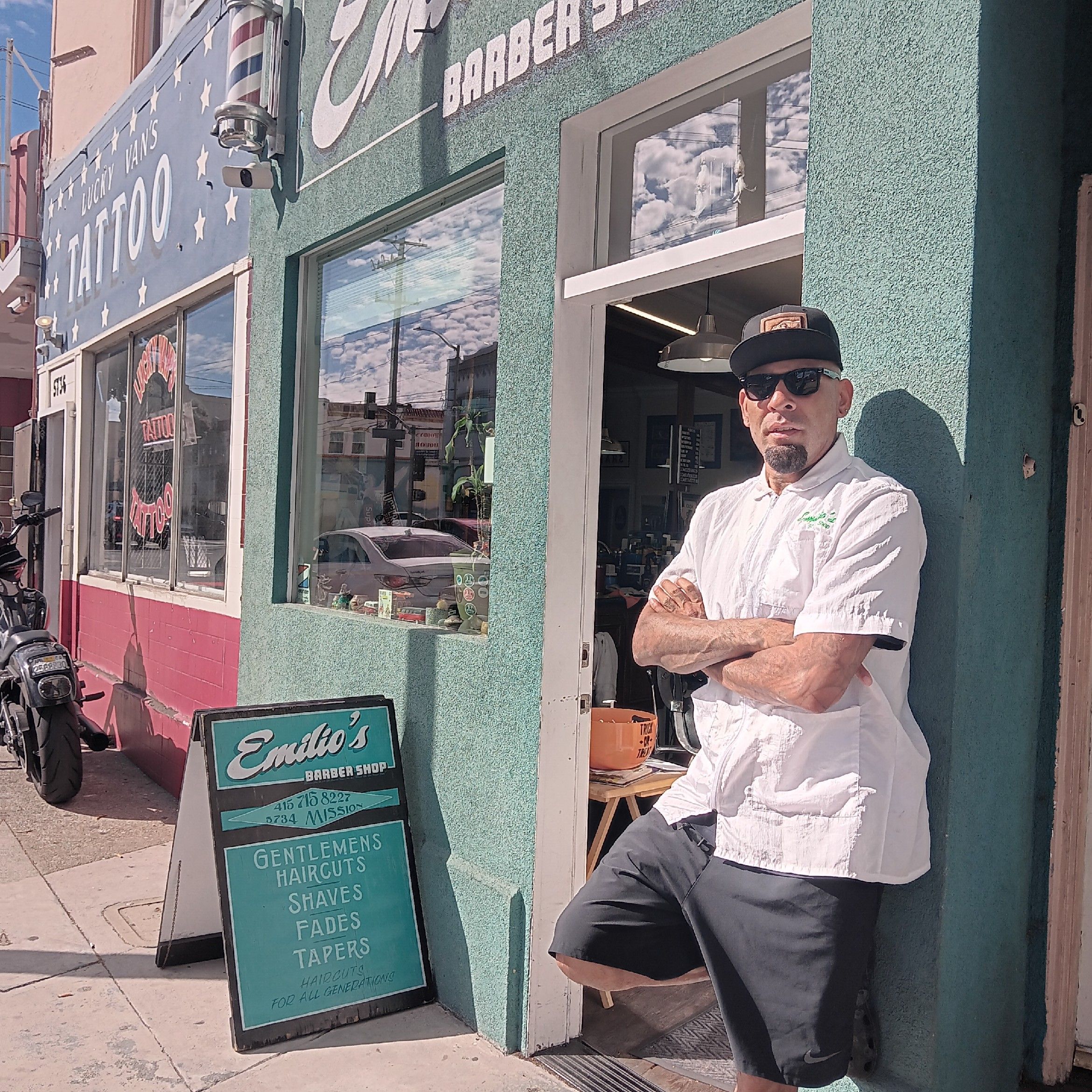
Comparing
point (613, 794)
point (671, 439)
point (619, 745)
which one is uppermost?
point (671, 439)

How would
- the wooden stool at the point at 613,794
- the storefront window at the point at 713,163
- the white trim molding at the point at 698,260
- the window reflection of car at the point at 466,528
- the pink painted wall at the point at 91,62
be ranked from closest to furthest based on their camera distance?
the white trim molding at the point at 698,260, the storefront window at the point at 713,163, the wooden stool at the point at 613,794, the window reflection of car at the point at 466,528, the pink painted wall at the point at 91,62

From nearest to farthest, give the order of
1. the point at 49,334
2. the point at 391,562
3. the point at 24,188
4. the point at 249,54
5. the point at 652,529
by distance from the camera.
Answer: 1. the point at 391,562
2. the point at 249,54
3. the point at 652,529
4. the point at 49,334
5. the point at 24,188

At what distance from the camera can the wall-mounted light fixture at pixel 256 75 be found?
5215mm

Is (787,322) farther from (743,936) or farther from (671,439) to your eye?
(671,439)

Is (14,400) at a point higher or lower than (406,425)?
higher

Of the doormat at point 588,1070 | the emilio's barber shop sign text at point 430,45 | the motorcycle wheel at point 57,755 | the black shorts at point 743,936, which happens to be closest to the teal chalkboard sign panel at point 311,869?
the doormat at point 588,1070

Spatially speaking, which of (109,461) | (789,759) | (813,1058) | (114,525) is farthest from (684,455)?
(813,1058)

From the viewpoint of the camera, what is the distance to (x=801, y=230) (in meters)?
2.74

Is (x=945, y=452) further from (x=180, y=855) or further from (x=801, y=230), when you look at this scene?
(x=180, y=855)

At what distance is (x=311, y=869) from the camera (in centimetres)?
369

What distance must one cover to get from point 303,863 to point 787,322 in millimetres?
2490

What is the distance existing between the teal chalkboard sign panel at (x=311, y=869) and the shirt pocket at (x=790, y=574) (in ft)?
6.78

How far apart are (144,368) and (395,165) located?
164 inches

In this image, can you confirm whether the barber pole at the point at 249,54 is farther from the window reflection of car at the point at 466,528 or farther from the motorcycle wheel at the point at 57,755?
the motorcycle wheel at the point at 57,755
